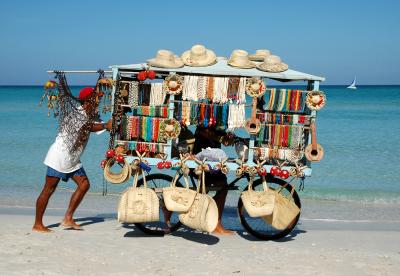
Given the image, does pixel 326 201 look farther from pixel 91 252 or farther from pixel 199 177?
pixel 91 252

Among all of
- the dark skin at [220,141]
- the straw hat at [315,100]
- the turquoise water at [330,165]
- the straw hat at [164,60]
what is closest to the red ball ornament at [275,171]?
the dark skin at [220,141]

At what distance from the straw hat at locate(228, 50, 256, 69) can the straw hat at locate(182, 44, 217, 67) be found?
218 millimetres

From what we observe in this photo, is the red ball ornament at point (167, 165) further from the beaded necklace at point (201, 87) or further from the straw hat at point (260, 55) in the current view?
the straw hat at point (260, 55)

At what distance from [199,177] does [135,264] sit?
1.32 meters

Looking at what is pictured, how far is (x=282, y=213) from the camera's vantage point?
607cm

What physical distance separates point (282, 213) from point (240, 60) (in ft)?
5.48

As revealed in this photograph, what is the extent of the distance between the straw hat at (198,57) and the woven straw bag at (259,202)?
4.78ft

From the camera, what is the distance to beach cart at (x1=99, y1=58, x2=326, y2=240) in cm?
595

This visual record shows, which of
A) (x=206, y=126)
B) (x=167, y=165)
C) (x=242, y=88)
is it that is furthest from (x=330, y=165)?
(x=167, y=165)

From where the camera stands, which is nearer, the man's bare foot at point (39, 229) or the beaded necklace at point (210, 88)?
the beaded necklace at point (210, 88)

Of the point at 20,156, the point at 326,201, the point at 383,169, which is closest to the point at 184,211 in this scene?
the point at 326,201

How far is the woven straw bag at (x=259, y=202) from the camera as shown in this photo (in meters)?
5.91

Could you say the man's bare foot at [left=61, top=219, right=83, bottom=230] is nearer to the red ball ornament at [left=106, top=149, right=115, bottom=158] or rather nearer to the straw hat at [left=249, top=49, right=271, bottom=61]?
the red ball ornament at [left=106, top=149, right=115, bottom=158]

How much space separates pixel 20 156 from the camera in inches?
612
